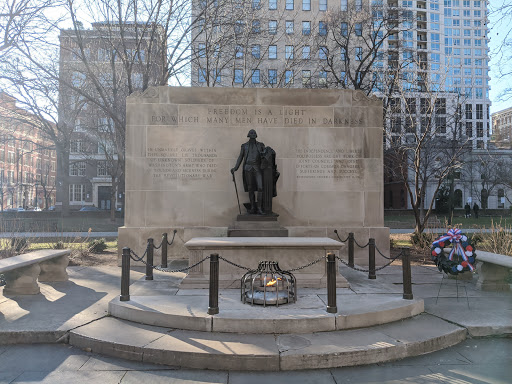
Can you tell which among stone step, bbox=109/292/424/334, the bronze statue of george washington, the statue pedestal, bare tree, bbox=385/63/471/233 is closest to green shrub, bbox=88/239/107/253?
the statue pedestal

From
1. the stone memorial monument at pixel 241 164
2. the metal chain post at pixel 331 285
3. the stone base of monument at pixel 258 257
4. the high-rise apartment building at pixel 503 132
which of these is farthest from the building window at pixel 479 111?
the metal chain post at pixel 331 285

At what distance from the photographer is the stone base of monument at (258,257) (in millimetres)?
8570

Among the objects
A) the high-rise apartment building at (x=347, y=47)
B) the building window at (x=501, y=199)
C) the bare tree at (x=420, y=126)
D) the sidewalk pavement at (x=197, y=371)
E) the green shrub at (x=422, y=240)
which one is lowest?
the sidewalk pavement at (x=197, y=371)

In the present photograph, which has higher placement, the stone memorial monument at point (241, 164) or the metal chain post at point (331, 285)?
the stone memorial monument at point (241, 164)

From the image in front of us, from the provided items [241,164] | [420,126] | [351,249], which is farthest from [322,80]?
[351,249]

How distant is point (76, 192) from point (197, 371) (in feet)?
244

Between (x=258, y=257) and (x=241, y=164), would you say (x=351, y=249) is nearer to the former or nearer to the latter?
(x=258, y=257)

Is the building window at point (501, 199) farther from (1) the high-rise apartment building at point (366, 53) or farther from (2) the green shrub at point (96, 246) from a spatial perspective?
(2) the green shrub at point (96, 246)

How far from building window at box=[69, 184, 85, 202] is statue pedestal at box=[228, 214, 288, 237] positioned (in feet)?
225

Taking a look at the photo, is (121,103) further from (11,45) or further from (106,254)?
(106,254)

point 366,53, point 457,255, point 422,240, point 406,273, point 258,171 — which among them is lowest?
point 422,240

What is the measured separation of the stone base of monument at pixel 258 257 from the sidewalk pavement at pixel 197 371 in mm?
729

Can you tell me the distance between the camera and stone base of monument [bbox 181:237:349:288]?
857 centimetres

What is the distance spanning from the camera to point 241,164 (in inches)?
500
